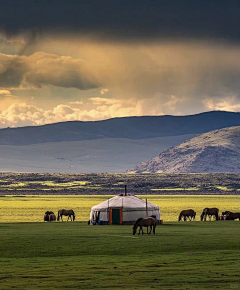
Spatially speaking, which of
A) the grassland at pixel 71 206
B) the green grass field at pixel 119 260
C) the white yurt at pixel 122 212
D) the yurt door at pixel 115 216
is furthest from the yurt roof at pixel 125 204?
the green grass field at pixel 119 260

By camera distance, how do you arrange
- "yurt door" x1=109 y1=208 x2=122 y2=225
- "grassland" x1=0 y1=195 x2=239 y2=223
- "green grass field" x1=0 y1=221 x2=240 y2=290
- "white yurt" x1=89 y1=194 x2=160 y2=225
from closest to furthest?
"green grass field" x1=0 y1=221 x2=240 y2=290, "white yurt" x1=89 y1=194 x2=160 y2=225, "yurt door" x1=109 y1=208 x2=122 y2=225, "grassland" x1=0 y1=195 x2=239 y2=223

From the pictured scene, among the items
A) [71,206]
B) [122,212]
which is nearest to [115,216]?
[122,212]

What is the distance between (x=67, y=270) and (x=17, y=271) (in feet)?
5.89

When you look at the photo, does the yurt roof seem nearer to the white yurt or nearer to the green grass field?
the white yurt

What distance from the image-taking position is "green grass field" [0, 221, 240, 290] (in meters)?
23.5

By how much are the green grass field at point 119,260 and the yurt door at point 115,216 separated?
1259 cm

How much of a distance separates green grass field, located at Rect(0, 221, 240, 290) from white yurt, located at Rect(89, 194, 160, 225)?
12.3 metres

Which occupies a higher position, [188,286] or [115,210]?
[115,210]

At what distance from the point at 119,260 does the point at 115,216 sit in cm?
2795

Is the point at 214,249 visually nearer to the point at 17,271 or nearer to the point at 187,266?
the point at 187,266

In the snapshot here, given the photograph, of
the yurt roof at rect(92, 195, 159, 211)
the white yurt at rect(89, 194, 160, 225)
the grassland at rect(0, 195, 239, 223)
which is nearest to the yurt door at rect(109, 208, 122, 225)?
the white yurt at rect(89, 194, 160, 225)

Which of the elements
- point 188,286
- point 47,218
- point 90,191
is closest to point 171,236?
point 188,286

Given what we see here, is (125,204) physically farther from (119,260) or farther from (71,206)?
(71,206)

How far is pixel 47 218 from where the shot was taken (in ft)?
219
